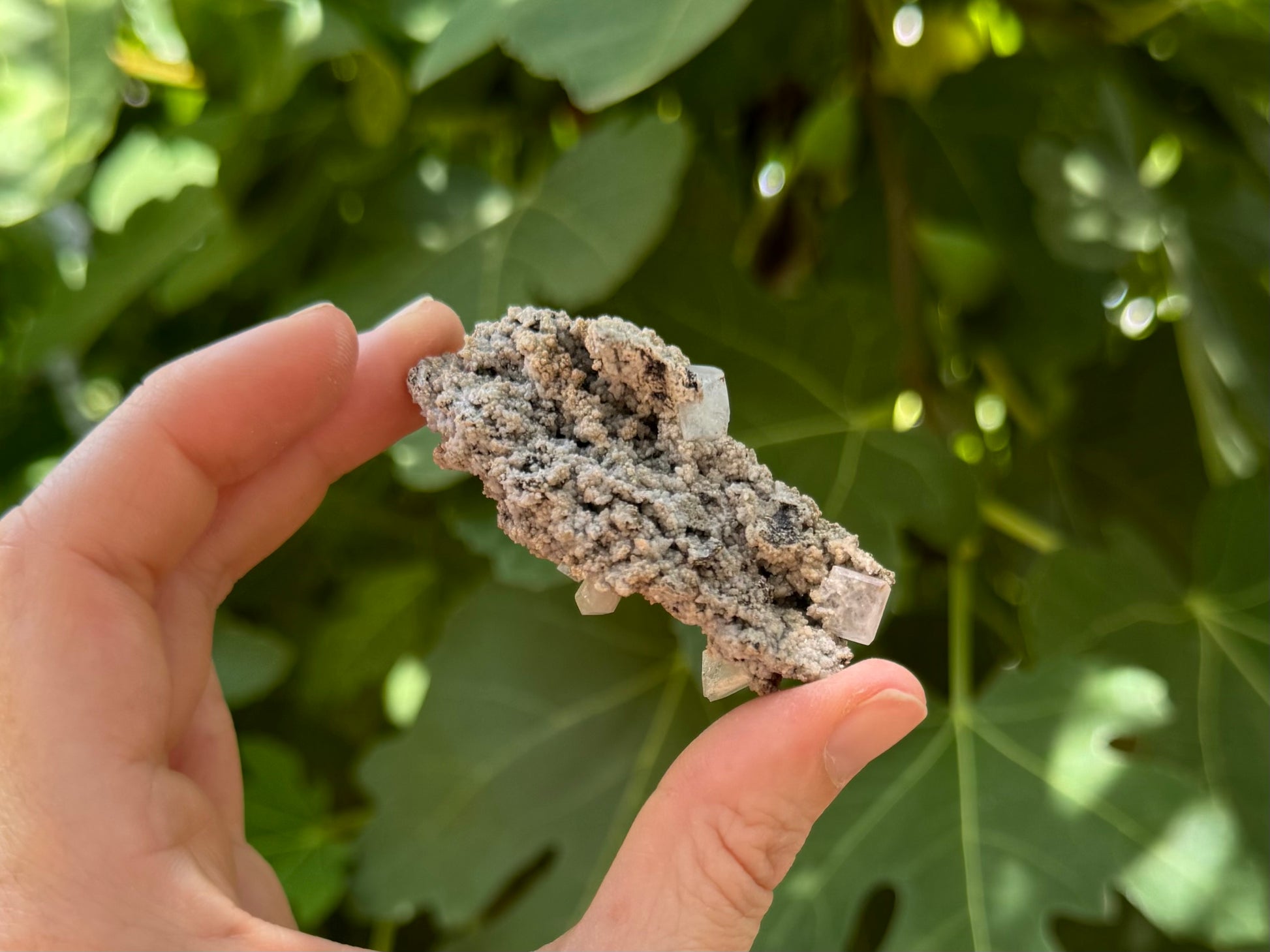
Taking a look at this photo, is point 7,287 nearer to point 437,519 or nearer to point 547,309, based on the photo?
point 437,519

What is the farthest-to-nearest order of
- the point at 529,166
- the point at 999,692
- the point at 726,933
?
1. the point at 529,166
2. the point at 999,692
3. the point at 726,933

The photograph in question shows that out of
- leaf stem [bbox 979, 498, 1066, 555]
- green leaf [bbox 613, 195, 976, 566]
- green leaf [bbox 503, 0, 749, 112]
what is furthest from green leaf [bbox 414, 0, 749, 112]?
leaf stem [bbox 979, 498, 1066, 555]

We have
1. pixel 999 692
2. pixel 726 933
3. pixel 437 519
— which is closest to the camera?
pixel 726 933

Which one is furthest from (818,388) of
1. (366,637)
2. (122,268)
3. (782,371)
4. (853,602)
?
(122,268)

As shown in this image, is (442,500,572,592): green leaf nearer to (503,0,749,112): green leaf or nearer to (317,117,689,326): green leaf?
(317,117,689,326): green leaf

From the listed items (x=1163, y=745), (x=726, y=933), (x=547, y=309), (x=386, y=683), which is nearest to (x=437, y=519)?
(x=386, y=683)

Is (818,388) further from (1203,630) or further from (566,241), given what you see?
(1203,630)
